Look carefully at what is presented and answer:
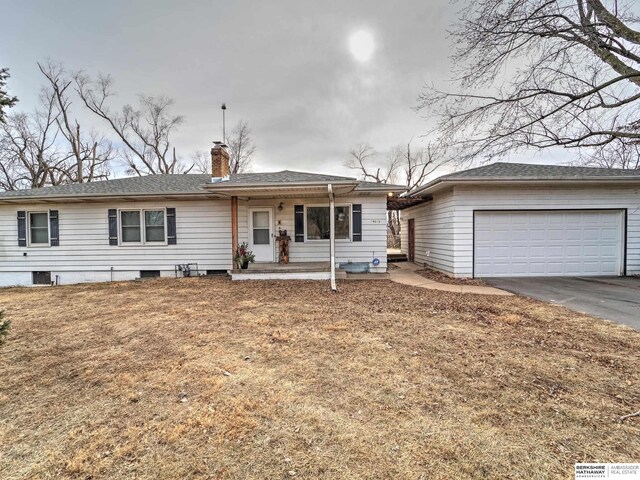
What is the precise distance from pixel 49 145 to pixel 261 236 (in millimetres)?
23323

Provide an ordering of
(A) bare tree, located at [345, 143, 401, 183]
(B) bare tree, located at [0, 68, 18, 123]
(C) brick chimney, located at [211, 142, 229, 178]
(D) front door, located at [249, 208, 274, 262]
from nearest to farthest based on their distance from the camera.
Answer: (B) bare tree, located at [0, 68, 18, 123], (C) brick chimney, located at [211, 142, 229, 178], (D) front door, located at [249, 208, 274, 262], (A) bare tree, located at [345, 143, 401, 183]

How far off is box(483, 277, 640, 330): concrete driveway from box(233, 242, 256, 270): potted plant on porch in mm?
7250

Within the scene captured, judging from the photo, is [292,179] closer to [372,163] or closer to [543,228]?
[543,228]

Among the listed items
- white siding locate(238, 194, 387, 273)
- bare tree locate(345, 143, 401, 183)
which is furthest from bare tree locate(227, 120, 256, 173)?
white siding locate(238, 194, 387, 273)

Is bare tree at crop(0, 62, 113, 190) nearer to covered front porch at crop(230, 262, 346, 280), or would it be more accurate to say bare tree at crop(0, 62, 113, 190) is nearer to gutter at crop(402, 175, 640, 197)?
covered front porch at crop(230, 262, 346, 280)

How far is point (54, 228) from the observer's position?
10516 mm

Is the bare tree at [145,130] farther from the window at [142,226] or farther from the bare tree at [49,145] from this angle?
the window at [142,226]

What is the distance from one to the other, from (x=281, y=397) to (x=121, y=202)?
34.3 ft

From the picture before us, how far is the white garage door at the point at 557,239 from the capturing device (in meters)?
9.25

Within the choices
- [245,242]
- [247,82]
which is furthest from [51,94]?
[245,242]

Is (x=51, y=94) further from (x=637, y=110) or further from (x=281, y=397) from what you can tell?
(x=637, y=110)

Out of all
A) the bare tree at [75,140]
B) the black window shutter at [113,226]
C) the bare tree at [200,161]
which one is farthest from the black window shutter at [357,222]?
the bare tree at [75,140]

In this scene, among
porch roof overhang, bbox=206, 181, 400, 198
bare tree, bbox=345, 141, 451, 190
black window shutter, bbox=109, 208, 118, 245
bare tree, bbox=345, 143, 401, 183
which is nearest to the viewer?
porch roof overhang, bbox=206, 181, 400, 198

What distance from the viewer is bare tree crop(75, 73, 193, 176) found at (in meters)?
23.4
